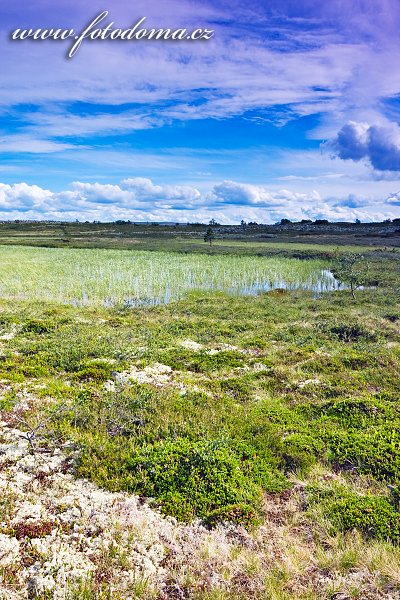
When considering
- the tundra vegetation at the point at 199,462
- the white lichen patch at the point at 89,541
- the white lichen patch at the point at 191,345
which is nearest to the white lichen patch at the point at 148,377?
the tundra vegetation at the point at 199,462

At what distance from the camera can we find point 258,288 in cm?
3725

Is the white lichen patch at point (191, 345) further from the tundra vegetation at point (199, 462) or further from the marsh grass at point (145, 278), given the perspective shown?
the marsh grass at point (145, 278)

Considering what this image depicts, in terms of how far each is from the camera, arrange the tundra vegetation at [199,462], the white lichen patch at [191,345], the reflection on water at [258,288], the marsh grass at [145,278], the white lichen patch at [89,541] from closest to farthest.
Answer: the white lichen patch at [89,541], the tundra vegetation at [199,462], the white lichen patch at [191,345], the reflection on water at [258,288], the marsh grass at [145,278]

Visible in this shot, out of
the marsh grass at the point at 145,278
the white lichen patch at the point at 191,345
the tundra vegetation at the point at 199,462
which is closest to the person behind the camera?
the tundra vegetation at the point at 199,462

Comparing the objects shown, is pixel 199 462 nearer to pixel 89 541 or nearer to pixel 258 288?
pixel 89 541

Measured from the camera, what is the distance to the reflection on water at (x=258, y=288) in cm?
3081

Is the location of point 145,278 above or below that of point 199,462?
above

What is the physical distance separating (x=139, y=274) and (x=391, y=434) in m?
35.4

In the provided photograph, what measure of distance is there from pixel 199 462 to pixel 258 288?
97.7 feet

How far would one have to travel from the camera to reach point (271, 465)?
8.73 metres

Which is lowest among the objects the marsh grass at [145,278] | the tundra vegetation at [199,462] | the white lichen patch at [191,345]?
the tundra vegetation at [199,462]

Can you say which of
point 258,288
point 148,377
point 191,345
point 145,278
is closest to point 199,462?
point 148,377

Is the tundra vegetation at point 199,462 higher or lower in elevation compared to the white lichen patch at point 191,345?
lower

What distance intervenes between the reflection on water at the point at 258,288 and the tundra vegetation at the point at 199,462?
10.6 m
